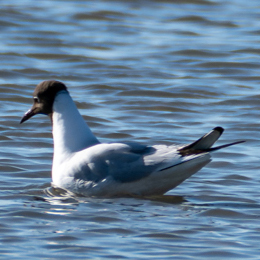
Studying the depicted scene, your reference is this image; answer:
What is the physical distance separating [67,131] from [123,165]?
0.74 metres

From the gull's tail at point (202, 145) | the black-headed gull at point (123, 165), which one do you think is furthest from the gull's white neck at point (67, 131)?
the gull's tail at point (202, 145)

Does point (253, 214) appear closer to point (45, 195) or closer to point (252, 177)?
point (252, 177)

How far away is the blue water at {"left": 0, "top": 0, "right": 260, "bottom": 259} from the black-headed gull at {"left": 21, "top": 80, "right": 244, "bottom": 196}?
141 millimetres

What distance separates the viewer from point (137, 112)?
9.22 m

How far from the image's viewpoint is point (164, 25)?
558 inches

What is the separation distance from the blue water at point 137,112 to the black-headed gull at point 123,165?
141mm

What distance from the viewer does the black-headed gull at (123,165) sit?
5.66m

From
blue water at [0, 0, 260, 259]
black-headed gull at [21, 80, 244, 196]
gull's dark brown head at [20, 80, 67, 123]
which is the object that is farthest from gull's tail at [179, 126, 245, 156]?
gull's dark brown head at [20, 80, 67, 123]

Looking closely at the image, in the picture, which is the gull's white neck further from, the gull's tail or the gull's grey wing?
the gull's tail

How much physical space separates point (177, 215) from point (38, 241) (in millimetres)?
1207

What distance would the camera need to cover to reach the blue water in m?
4.97

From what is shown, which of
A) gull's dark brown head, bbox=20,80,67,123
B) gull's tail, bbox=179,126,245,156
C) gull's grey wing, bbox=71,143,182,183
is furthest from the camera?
gull's dark brown head, bbox=20,80,67,123

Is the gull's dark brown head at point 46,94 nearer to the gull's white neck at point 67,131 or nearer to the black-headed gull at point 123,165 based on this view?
the gull's white neck at point 67,131

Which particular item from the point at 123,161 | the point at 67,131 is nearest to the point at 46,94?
the point at 67,131
